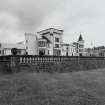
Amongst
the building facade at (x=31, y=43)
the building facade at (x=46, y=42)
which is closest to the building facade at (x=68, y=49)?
the building facade at (x=46, y=42)

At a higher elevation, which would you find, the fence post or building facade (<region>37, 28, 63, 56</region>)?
building facade (<region>37, 28, 63, 56</region>)

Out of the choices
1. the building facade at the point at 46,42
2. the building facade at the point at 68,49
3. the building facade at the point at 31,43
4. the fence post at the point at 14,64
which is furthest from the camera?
the building facade at the point at 68,49

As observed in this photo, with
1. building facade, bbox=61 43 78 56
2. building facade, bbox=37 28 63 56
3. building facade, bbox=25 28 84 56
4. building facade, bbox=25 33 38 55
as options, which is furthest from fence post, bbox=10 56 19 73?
building facade, bbox=61 43 78 56

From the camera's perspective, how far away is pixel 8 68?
11141 mm

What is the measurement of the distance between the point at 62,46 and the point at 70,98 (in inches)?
1421

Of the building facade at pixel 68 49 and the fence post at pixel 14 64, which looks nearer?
the fence post at pixel 14 64

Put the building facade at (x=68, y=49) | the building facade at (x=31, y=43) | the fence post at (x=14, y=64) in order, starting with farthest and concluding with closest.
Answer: the building facade at (x=68, y=49) < the building facade at (x=31, y=43) < the fence post at (x=14, y=64)

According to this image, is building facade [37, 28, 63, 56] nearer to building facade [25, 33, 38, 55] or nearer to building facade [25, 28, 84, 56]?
building facade [25, 28, 84, 56]

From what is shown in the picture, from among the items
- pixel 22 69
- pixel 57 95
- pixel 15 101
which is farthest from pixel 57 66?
pixel 15 101

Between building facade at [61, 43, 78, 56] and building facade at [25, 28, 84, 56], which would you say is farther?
building facade at [61, 43, 78, 56]

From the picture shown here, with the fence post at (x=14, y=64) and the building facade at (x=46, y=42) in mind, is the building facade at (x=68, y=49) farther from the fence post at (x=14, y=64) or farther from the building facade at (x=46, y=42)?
the fence post at (x=14, y=64)

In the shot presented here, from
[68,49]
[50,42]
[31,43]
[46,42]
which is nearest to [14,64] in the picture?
[31,43]

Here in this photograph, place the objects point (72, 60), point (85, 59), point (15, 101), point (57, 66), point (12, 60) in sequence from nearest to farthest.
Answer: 1. point (15, 101)
2. point (12, 60)
3. point (57, 66)
4. point (72, 60)
5. point (85, 59)

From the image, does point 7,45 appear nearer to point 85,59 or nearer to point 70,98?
point 85,59
